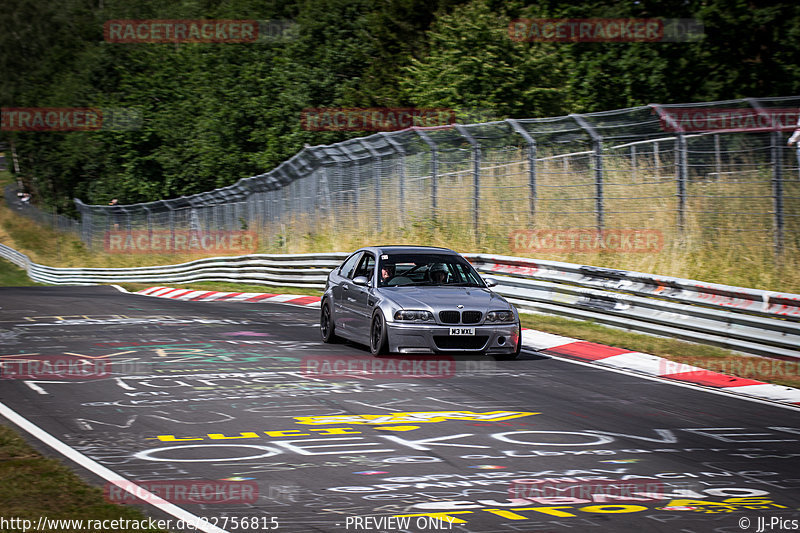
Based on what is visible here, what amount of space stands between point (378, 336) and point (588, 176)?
7.51m

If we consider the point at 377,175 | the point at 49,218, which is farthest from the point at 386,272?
the point at 49,218

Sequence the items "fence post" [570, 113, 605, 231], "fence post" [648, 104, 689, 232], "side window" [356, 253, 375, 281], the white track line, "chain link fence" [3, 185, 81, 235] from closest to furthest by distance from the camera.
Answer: the white track line < "side window" [356, 253, 375, 281] < "fence post" [648, 104, 689, 232] < "fence post" [570, 113, 605, 231] < "chain link fence" [3, 185, 81, 235]

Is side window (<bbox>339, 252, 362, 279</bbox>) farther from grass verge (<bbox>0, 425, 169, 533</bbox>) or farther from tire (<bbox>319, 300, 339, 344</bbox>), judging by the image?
grass verge (<bbox>0, 425, 169, 533</bbox>)

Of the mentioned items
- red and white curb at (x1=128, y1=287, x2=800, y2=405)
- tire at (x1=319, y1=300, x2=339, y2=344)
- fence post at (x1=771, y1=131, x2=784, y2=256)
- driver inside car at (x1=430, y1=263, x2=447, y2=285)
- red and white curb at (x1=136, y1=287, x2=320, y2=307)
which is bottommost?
red and white curb at (x1=128, y1=287, x2=800, y2=405)

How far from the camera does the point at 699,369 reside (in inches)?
472

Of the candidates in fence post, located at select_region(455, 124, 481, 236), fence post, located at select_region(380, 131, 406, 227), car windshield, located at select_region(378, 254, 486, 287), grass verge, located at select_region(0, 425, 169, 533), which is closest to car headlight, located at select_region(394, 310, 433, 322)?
car windshield, located at select_region(378, 254, 486, 287)

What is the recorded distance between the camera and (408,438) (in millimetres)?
7816

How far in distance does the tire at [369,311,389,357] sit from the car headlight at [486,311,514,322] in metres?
1.22

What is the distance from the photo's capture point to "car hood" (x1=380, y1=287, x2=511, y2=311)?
12008mm

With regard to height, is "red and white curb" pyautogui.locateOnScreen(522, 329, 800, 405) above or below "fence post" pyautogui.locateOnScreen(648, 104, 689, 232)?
below

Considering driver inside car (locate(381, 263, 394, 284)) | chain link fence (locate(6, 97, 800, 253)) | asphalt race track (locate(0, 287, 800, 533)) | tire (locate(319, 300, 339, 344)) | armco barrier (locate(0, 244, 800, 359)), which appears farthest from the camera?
chain link fence (locate(6, 97, 800, 253))

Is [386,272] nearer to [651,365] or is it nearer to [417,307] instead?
[417,307]

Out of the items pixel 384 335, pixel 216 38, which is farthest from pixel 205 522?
pixel 216 38

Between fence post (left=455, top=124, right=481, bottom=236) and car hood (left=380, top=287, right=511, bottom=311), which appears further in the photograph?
fence post (left=455, top=124, right=481, bottom=236)
